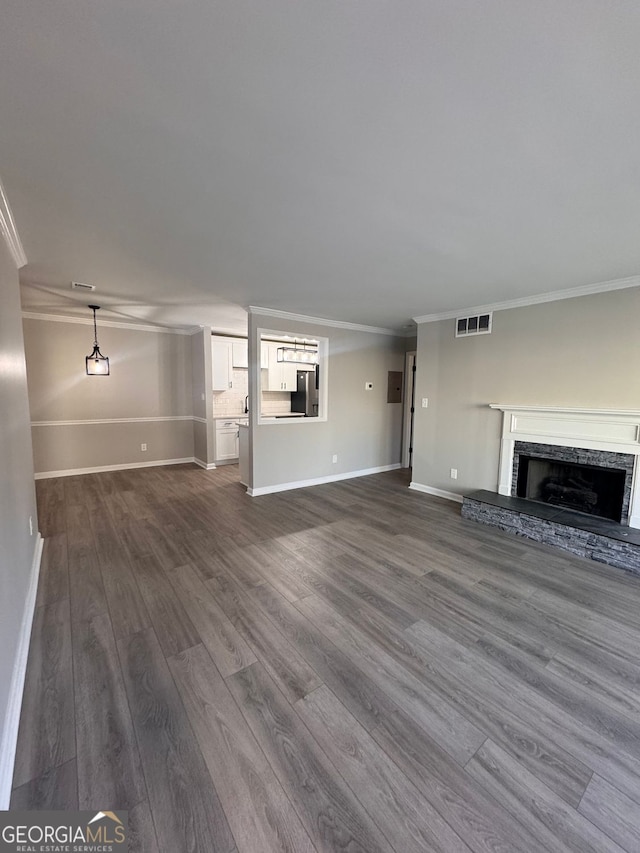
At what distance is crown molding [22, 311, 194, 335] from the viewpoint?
5154mm

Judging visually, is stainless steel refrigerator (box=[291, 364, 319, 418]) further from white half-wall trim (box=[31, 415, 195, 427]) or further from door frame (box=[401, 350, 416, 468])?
white half-wall trim (box=[31, 415, 195, 427])

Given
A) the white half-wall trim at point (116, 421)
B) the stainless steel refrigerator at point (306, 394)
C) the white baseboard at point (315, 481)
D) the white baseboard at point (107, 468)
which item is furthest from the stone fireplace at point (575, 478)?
the white baseboard at point (107, 468)

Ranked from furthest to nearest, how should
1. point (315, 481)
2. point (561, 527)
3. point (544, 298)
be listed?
point (315, 481) → point (544, 298) → point (561, 527)

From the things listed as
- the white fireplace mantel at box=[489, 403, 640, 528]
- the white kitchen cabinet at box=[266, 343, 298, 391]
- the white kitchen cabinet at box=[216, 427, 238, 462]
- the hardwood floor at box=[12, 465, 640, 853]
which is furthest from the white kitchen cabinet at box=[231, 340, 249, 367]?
the white fireplace mantel at box=[489, 403, 640, 528]

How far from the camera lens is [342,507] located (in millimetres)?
4305

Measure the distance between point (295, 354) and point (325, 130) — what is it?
5.24 m

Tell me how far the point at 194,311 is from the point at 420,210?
3.71 metres

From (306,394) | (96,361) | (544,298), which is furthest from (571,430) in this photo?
(96,361)

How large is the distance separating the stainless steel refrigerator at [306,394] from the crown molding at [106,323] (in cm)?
228

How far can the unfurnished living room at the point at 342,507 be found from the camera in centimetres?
110

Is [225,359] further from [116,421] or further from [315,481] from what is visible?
[315,481]

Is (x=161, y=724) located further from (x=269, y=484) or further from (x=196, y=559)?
(x=269, y=484)

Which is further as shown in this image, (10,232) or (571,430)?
(571,430)

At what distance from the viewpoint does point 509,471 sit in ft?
13.1
